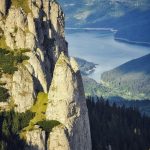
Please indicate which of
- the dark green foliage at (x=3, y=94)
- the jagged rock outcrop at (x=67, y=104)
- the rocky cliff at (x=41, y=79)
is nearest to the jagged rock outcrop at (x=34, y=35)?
the rocky cliff at (x=41, y=79)

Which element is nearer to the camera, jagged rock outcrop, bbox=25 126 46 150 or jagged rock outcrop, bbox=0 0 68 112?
jagged rock outcrop, bbox=25 126 46 150

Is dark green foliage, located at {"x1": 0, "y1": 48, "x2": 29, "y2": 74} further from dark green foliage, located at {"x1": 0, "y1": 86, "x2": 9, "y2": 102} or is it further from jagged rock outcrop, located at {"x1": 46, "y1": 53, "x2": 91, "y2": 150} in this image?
jagged rock outcrop, located at {"x1": 46, "y1": 53, "x2": 91, "y2": 150}

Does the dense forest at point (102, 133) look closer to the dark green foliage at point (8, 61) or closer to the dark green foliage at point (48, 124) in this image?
the dark green foliage at point (48, 124)

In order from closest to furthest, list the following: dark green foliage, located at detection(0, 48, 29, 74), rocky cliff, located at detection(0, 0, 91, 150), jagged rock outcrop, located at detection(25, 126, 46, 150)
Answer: jagged rock outcrop, located at detection(25, 126, 46, 150) → rocky cliff, located at detection(0, 0, 91, 150) → dark green foliage, located at detection(0, 48, 29, 74)

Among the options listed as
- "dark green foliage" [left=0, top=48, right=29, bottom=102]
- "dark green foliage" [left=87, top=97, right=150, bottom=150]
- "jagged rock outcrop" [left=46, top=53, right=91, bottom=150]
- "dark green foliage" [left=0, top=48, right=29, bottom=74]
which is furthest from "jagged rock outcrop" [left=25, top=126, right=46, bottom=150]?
"dark green foliage" [left=87, top=97, right=150, bottom=150]

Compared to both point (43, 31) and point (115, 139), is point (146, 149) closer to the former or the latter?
point (115, 139)

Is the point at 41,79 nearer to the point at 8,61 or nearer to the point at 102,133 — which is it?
the point at 8,61
